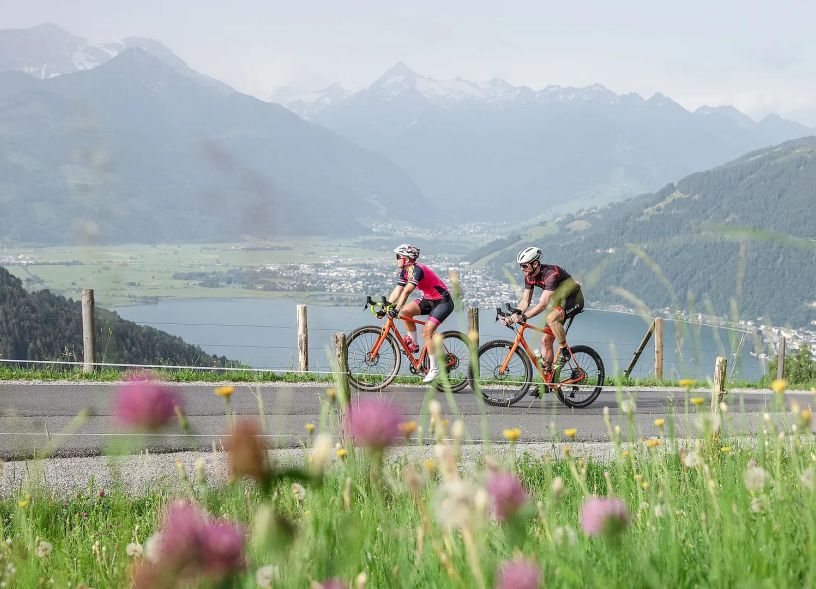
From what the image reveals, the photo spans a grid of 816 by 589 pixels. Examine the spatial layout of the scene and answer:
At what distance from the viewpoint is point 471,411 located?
11797 millimetres

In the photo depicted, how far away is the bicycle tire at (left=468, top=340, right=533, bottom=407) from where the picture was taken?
1170cm

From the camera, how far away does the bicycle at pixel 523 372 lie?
11539 millimetres

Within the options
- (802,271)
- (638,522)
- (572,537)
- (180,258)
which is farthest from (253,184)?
(802,271)

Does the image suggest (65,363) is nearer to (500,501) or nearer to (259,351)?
(259,351)

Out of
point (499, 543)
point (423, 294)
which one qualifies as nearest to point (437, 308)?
point (423, 294)

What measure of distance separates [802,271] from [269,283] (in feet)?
562

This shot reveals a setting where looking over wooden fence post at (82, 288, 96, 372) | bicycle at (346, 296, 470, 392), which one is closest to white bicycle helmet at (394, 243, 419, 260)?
bicycle at (346, 296, 470, 392)

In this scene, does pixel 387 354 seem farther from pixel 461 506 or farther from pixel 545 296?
pixel 461 506

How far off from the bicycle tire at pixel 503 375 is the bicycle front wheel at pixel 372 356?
1361 millimetres

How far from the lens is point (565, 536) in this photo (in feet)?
5.90

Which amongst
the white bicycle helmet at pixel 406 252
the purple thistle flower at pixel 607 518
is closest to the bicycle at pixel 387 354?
the white bicycle helmet at pixel 406 252

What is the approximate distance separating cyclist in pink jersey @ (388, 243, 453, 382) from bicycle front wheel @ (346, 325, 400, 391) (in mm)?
516

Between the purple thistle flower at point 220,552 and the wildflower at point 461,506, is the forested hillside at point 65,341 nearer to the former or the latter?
the purple thistle flower at point 220,552

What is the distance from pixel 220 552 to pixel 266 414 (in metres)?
10.1
